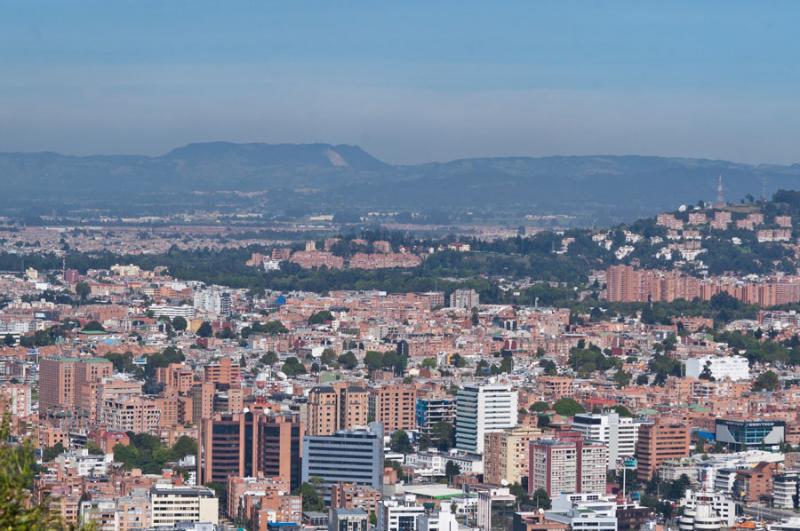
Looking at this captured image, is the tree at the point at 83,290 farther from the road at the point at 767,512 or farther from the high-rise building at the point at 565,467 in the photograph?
the road at the point at 767,512

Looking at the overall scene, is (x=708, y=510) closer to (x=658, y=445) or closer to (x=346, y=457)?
(x=346, y=457)

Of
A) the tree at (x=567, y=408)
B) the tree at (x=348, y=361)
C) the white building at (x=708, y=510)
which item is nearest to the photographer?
the white building at (x=708, y=510)

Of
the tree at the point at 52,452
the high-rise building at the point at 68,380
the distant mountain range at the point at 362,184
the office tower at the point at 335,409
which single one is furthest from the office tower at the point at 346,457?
the distant mountain range at the point at 362,184

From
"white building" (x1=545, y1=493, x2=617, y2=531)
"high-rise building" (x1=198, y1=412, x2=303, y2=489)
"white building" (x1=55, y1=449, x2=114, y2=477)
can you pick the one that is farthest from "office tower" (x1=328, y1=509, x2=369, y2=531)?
"high-rise building" (x1=198, y1=412, x2=303, y2=489)

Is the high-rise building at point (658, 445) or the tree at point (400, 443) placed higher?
the high-rise building at point (658, 445)

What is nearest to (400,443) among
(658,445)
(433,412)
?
(433,412)

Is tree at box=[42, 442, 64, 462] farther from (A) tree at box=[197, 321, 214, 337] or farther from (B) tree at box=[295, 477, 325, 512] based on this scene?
(A) tree at box=[197, 321, 214, 337]

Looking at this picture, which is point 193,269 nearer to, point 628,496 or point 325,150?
point 628,496
